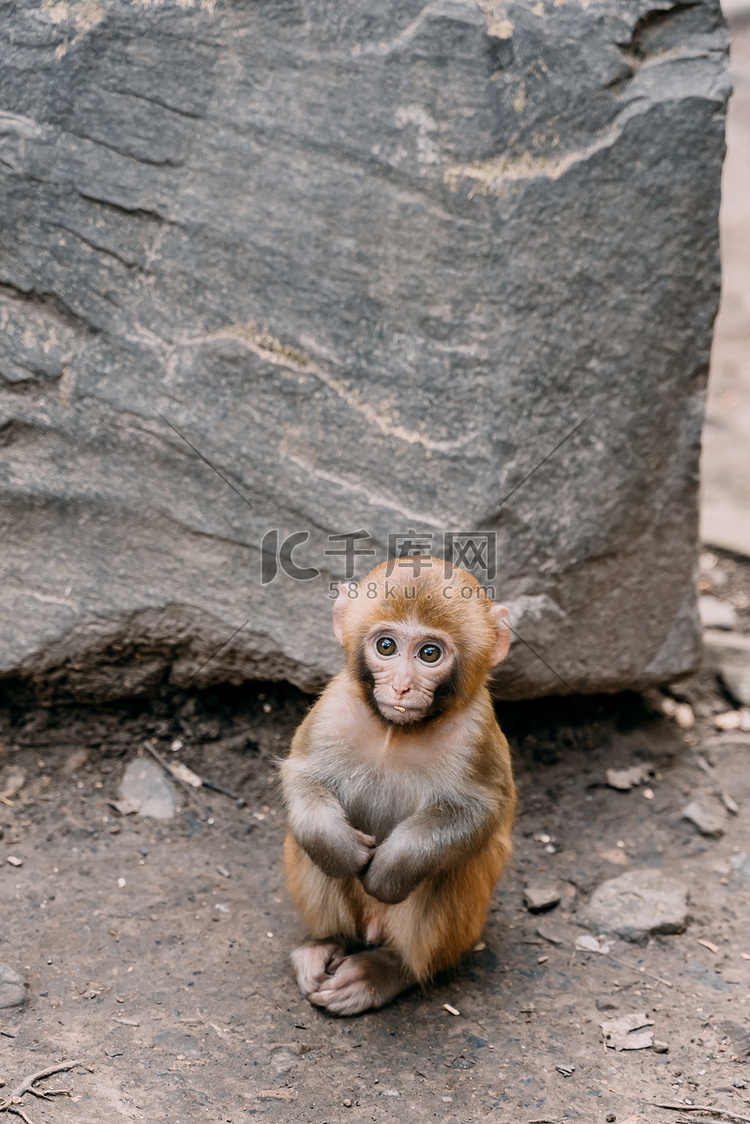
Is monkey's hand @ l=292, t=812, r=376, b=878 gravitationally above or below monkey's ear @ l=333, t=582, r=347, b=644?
below

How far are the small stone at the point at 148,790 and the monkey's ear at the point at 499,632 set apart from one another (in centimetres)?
202

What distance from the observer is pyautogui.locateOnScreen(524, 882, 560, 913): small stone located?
4867mm

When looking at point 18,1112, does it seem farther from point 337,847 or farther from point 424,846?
point 424,846

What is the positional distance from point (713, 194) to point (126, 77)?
9.06 feet

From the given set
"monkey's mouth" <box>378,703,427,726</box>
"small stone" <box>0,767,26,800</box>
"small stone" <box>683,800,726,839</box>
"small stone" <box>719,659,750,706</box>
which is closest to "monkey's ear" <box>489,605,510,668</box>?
"monkey's mouth" <box>378,703,427,726</box>

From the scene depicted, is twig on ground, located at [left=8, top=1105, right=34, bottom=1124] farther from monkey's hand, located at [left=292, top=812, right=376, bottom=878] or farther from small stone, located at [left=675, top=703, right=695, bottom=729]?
small stone, located at [left=675, top=703, right=695, bottom=729]

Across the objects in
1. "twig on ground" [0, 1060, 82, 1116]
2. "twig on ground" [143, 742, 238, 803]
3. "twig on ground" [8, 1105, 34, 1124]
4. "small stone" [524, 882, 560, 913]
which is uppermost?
"twig on ground" [143, 742, 238, 803]

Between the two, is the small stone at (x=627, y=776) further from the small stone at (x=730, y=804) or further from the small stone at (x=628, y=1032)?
the small stone at (x=628, y=1032)

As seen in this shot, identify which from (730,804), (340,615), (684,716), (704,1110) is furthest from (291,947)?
(684,716)

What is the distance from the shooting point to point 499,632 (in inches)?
161

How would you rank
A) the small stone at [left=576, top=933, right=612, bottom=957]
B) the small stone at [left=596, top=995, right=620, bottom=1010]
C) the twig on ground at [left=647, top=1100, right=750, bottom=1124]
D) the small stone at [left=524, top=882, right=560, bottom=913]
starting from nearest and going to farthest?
1. the twig on ground at [left=647, top=1100, right=750, bottom=1124]
2. the small stone at [left=596, top=995, right=620, bottom=1010]
3. the small stone at [left=576, top=933, right=612, bottom=957]
4. the small stone at [left=524, top=882, right=560, bottom=913]

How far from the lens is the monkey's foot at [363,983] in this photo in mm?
4082

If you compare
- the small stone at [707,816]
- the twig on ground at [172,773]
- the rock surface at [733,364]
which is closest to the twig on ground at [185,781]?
the twig on ground at [172,773]

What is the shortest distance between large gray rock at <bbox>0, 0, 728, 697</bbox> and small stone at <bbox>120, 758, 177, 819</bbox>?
0.56 m
